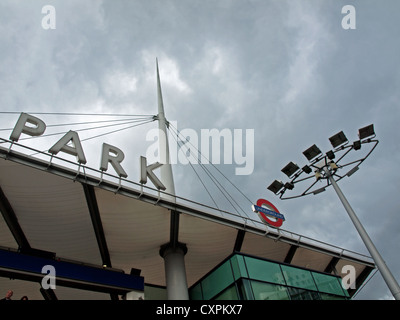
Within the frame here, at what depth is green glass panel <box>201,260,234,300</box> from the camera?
21297 mm

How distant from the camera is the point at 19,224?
2142 cm

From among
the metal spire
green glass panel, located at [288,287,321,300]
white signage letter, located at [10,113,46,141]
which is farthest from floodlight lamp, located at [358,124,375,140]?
white signage letter, located at [10,113,46,141]

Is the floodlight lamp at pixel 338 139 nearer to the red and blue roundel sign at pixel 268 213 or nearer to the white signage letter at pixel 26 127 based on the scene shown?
the red and blue roundel sign at pixel 268 213

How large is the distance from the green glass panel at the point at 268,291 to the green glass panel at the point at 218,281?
1.56m

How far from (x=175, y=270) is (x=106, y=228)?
5767 millimetres

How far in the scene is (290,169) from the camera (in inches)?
927

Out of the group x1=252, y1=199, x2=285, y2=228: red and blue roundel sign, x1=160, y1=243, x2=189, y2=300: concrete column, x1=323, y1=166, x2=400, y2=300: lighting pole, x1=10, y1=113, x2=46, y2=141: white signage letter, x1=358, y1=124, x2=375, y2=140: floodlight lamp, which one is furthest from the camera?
x1=252, y1=199, x2=285, y2=228: red and blue roundel sign

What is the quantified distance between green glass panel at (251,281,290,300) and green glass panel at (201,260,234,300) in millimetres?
1564

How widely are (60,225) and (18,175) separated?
4.85 metres

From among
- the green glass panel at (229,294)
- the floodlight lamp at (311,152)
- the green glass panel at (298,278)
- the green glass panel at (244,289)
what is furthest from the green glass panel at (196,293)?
the floodlight lamp at (311,152)

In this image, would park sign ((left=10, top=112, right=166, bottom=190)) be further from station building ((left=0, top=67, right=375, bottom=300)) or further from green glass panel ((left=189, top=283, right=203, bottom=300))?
green glass panel ((left=189, top=283, right=203, bottom=300))

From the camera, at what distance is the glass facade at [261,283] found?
798 inches

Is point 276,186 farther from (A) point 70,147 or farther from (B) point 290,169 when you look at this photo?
(A) point 70,147
